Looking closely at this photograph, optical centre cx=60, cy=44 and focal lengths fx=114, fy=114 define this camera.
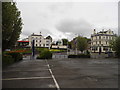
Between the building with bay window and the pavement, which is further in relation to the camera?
the building with bay window

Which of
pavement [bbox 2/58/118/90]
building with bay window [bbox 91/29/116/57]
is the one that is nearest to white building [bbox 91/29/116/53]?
building with bay window [bbox 91/29/116/57]

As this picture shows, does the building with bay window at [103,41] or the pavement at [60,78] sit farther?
the building with bay window at [103,41]

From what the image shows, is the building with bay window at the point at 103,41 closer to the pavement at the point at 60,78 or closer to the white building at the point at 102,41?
the white building at the point at 102,41

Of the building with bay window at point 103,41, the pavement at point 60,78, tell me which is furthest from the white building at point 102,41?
the pavement at point 60,78

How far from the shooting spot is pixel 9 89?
609 centimetres

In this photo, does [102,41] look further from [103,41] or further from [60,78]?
[60,78]

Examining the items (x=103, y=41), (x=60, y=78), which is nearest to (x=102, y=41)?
(x=103, y=41)

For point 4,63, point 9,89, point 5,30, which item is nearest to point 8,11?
point 5,30

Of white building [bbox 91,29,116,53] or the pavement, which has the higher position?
white building [bbox 91,29,116,53]

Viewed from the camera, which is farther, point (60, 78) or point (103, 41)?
point (103, 41)

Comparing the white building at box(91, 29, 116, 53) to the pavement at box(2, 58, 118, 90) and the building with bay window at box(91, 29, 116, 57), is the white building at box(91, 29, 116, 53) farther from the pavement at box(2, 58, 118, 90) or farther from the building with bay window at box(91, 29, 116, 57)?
the pavement at box(2, 58, 118, 90)

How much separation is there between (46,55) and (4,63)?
14.8 metres

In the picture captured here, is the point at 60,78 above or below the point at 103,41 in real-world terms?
below

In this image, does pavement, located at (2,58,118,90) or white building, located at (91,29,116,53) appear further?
white building, located at (91,29,116,53)
